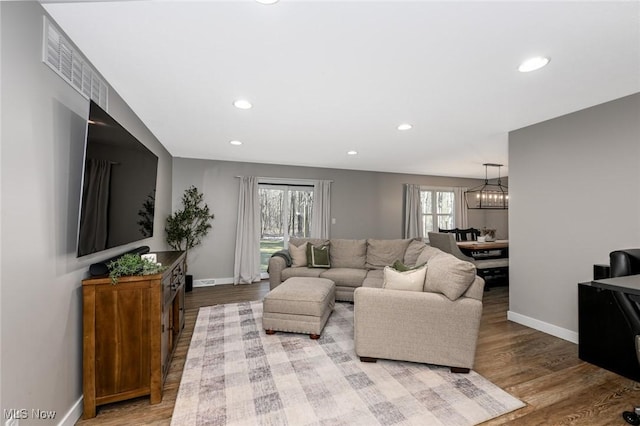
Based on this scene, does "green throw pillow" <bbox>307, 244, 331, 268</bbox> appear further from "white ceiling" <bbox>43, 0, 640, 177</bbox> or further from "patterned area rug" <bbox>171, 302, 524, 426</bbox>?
"white ceiling" <bbox>43, 0, 640, 177</bbox>

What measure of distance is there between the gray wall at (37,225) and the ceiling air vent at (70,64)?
4cm

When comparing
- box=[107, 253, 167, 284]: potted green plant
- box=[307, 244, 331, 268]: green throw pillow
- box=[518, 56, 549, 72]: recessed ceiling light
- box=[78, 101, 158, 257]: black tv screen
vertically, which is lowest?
box=[307, 244, 331, 268]: green throw pillow

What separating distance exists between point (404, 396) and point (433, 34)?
2393 mm

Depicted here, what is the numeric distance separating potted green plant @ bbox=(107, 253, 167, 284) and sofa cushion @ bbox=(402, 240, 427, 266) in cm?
340

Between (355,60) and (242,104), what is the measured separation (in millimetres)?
1219

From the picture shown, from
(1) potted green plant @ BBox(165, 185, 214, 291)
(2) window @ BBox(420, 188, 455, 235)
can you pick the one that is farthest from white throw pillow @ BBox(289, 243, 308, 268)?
(2) window @ BBox(420, 188, 455, 235)

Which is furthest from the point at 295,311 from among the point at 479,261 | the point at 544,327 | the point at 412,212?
the point at 412,212

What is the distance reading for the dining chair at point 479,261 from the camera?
15.8 ft

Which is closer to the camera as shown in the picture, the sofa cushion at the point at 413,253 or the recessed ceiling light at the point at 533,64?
the recessed ceiling light at the point at 533,64

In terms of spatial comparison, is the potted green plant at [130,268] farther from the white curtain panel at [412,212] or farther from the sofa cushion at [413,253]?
the white curtain panel at [412,212]

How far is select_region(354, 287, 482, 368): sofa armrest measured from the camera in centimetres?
223

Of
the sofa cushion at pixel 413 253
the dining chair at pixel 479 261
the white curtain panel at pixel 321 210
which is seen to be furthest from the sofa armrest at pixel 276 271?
the dining chair at pixel 479 261

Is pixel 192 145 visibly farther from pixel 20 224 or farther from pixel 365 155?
pixel 20 224

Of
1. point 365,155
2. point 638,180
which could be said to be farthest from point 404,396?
point 365,155
